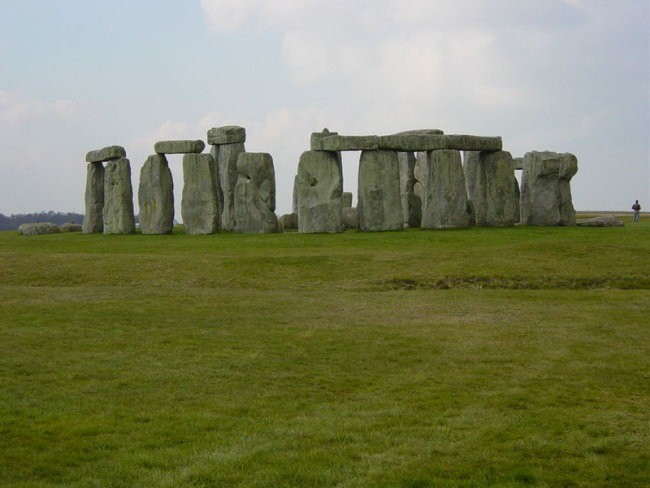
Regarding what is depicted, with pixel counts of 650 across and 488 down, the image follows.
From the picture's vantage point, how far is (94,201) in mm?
36219

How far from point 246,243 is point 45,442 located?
60.6 ft

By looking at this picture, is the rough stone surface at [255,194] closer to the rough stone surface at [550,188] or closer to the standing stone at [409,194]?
the standing stone at [409,194]

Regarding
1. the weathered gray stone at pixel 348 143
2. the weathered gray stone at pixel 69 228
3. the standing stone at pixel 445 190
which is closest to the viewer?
the weathered gray stone at pixel 348 143

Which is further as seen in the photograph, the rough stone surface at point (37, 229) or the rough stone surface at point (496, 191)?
the rough stone surface at point (37, 229)

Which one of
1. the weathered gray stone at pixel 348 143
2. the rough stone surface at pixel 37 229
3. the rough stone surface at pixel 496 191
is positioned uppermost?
the weathered gray stone at pixel 348 143

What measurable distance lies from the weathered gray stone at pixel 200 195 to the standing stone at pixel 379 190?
488 centimetres

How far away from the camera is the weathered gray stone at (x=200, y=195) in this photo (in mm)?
32522

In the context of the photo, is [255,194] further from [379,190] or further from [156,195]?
[379,190]

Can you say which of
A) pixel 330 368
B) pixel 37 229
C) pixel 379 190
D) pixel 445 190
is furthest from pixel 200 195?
pixel 330 368

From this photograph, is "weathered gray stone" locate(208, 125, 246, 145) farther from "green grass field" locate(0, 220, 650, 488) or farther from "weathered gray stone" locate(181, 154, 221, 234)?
"green grass field" locate(0, 220, 650, 488)

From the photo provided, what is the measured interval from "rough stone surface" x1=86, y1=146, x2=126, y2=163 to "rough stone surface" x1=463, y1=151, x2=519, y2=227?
40.8 ft

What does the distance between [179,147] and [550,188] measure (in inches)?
491

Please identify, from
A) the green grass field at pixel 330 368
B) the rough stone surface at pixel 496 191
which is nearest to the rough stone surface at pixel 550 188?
the rough stone surface at pixel 496 191

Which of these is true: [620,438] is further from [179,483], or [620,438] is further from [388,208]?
[388,208]
